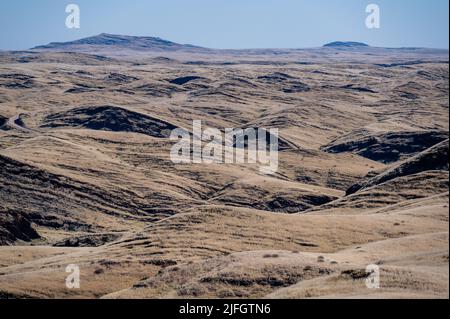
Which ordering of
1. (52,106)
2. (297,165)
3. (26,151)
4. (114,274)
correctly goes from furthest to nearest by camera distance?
(52,106), (297,165), (26,151), (114,274)

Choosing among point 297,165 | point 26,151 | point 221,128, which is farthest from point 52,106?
point 297,165

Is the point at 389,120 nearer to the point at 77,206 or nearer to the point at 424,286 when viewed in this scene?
the point at 77,206

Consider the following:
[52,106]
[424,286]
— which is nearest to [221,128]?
[52,106]

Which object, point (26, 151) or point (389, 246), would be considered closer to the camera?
point (389, 246)

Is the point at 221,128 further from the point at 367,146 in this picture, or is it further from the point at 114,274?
the point at 114,274
